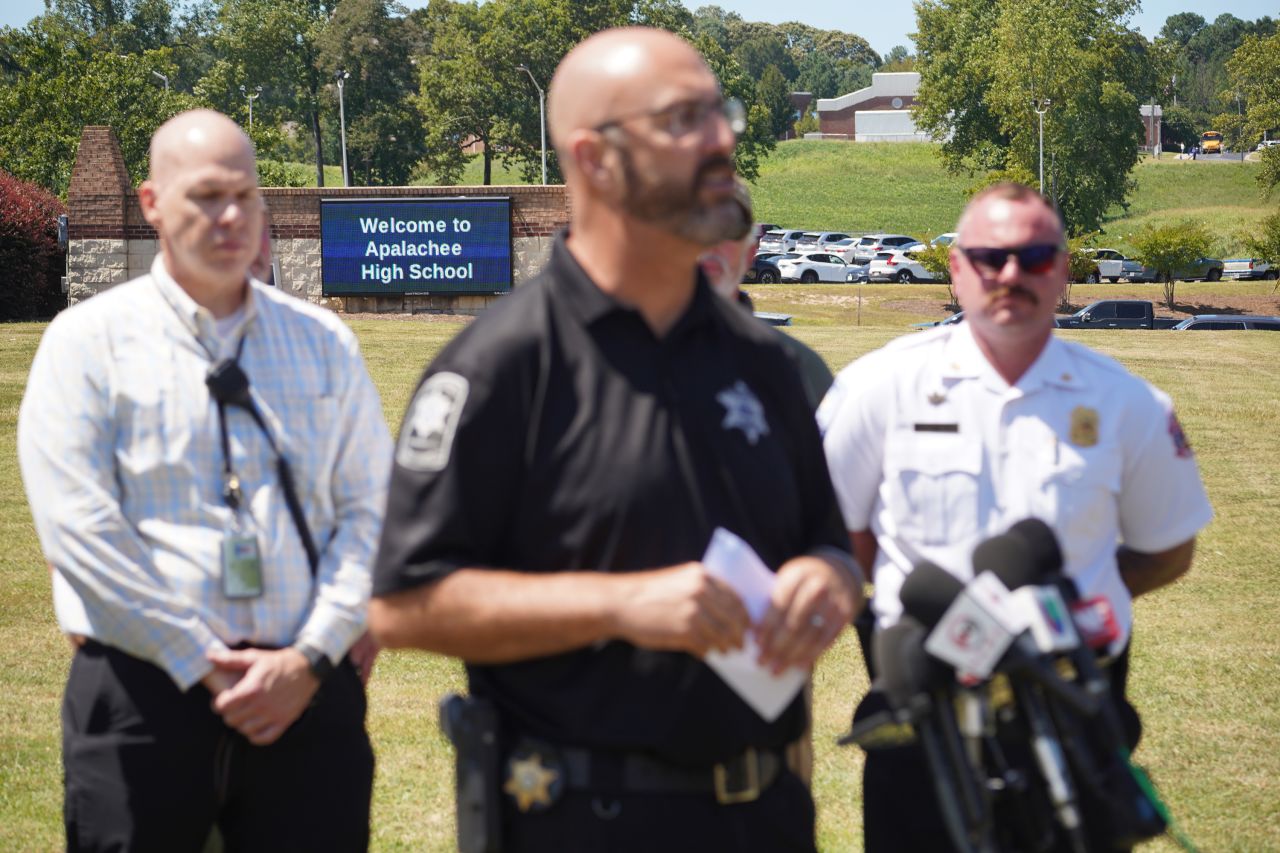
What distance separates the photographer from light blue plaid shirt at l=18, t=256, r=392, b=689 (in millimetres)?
3363

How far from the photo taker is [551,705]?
260 cm

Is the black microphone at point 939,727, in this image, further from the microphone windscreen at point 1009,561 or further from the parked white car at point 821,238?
the parked white car at point 821,238

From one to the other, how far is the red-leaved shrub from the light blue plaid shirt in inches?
1271

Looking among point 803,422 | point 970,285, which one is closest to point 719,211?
point 803,422

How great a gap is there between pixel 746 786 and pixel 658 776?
0.18 m

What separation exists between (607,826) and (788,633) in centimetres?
47


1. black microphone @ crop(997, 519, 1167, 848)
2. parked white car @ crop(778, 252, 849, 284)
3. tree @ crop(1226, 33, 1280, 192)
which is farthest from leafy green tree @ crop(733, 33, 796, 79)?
black microphone @ crop(997, 519, 1167, 848)

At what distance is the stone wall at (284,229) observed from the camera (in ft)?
102

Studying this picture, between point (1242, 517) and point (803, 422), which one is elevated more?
point (803, 422)

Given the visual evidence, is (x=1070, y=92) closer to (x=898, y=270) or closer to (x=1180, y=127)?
(x=898, y=270)

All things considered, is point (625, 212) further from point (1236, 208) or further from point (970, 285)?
point (1236, 208)

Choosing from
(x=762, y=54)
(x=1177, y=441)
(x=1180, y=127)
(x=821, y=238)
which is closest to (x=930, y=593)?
(x=1177, y=441)

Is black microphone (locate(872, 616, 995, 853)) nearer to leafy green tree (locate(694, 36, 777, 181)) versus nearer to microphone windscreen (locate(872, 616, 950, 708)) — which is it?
microphone windscreen (locate(872, 616, 950, 708))

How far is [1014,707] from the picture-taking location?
2719mm
